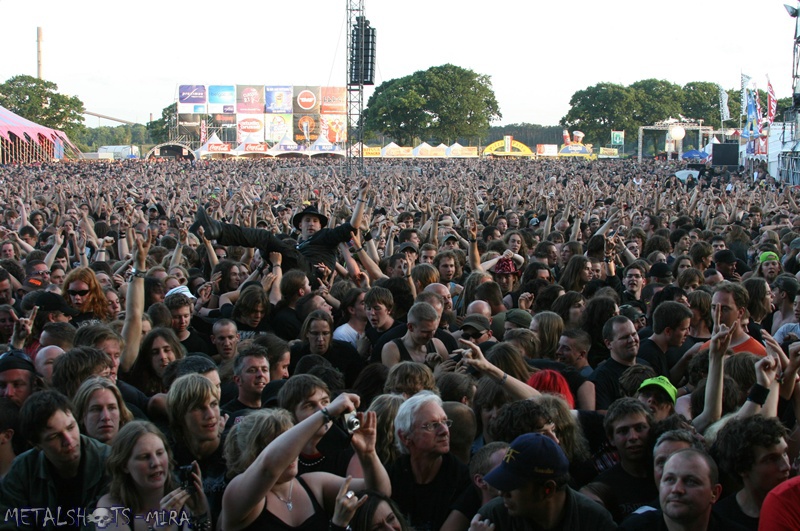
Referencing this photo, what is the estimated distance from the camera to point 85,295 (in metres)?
6.33

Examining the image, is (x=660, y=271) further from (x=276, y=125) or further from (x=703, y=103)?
(x=703, y=103)

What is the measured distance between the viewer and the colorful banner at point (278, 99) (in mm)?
100312

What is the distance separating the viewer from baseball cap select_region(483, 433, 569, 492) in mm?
2816

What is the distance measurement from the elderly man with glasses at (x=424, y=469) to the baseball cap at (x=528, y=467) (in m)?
0.62

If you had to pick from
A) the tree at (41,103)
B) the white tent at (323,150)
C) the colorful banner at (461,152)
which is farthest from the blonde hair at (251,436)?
the tree at (41,103)

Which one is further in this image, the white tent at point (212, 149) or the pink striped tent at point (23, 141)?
the white tent at point (212, 149)

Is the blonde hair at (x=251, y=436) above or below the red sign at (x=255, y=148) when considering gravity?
below

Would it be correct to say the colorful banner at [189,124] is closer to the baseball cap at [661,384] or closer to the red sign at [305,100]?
the red sign at [305,100]

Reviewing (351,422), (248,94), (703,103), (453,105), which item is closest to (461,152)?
(453,105)

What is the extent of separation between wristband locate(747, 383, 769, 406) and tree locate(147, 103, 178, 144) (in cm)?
10532

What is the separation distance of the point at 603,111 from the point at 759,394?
106m

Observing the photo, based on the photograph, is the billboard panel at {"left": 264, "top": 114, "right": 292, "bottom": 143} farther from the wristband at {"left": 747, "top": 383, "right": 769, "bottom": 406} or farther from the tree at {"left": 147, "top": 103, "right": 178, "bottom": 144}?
the wristband at {"left": 747, "top": 383, "right": 769, "bottom": 406}

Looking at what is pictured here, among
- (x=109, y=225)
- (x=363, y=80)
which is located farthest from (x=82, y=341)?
(x=363, y=80)

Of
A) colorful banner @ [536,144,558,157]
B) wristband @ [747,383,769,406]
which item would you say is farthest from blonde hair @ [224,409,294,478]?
colorful banner @ [536,144,558,157]
